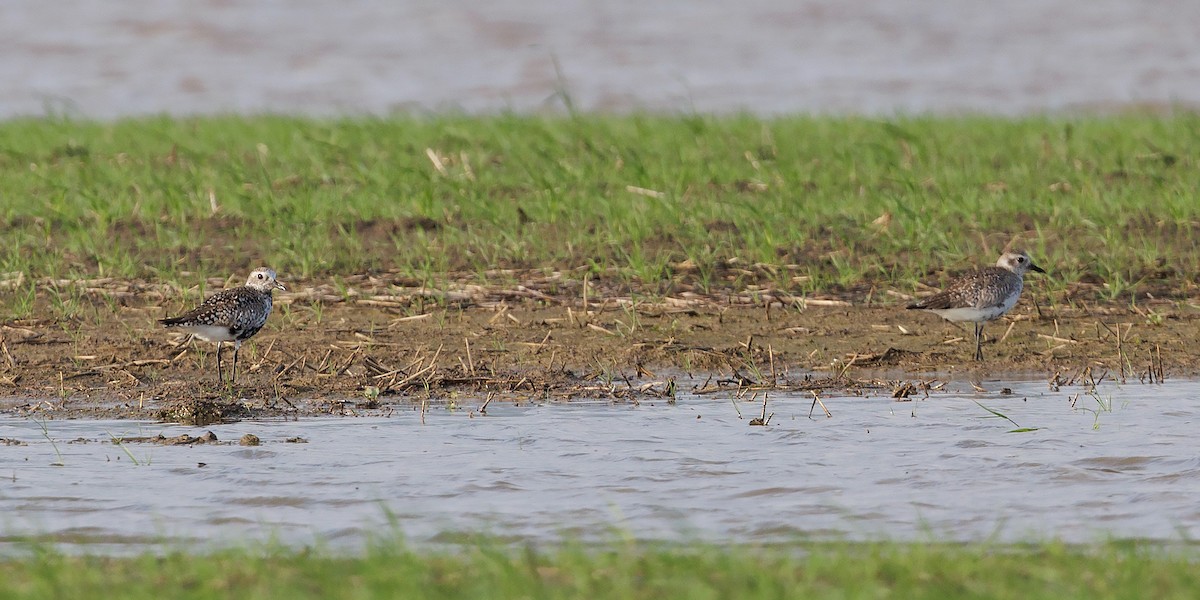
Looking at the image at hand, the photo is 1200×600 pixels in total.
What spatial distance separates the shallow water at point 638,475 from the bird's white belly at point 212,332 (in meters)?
0.92

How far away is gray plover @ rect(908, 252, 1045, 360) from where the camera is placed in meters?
10.3

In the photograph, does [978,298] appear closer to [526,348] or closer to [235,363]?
[526,348]

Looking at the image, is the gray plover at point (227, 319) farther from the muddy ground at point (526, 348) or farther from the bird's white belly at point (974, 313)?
the bird's white belly at point (974, 313)

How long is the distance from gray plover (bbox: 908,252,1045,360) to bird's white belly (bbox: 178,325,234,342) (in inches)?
159

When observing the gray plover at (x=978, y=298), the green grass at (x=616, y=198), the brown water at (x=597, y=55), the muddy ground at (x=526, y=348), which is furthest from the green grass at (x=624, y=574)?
the brown water at (x=597, y=55)

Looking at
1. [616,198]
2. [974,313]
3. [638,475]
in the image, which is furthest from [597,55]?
[638,475]

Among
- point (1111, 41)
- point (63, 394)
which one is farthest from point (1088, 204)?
point (1111, 41)

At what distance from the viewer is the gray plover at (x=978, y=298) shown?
10344 mm

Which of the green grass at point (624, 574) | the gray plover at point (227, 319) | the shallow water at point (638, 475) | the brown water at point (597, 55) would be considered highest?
the brown water at point (597, 55)

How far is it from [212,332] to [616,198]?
A: 15.1 feet

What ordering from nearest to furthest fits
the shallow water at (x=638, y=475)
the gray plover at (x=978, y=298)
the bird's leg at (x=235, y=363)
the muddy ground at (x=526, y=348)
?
the shallow water at (x=638, y=475) → the muddy ground at (x=526, y=348) → the bird's leg at (x=235, y=363) → the gray plover at (x=978, y=298)

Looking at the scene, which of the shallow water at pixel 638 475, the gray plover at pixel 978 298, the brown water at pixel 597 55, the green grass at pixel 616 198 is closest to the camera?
the shallow water at pixel 638 475

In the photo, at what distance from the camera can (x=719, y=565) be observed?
19.6ft

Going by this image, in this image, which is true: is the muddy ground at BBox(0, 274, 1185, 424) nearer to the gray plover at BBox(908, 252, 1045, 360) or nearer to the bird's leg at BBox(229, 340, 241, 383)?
the bird's leg at BBox(229, 340, 241, 383)
